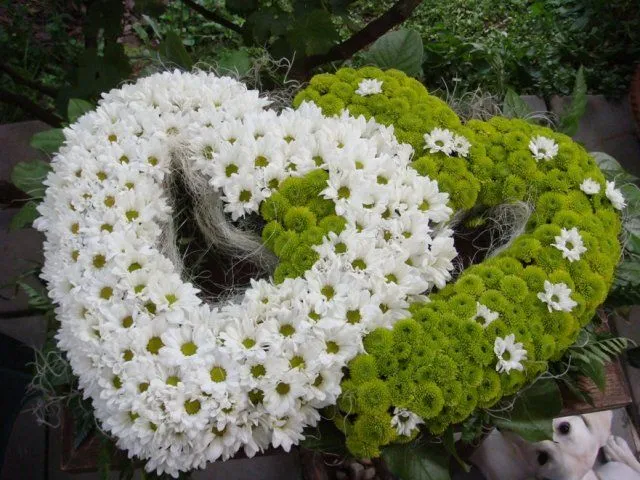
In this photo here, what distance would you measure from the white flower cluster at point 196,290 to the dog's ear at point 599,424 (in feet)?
3.43

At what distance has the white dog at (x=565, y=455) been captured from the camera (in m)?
1.81

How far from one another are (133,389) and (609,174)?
1124mm

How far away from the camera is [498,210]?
4.01 ft

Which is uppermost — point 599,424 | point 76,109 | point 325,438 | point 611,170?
point 611,170

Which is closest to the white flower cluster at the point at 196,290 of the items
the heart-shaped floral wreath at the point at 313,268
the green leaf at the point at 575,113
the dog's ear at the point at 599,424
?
the heart-shaped floral wreath at the point at 313,268

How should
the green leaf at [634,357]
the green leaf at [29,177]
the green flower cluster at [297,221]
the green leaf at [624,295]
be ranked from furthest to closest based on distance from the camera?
the green leaf at [634,357]
the green leaf at [29,177]
the green leaf at [624,295]
the green flower cluster at [297,221]

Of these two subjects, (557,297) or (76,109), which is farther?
(76,109)

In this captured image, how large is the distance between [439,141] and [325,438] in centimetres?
57

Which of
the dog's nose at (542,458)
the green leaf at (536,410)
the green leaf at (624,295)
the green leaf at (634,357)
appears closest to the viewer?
the green leaf at (536,410)

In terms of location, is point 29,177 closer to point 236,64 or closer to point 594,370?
point 236,64

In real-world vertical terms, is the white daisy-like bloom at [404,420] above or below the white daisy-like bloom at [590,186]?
below

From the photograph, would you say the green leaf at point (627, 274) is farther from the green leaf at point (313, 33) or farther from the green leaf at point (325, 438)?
the green leaf at point (313, 33)

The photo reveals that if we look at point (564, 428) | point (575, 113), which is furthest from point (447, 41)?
point (564, 428)

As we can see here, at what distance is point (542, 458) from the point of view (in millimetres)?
1846
